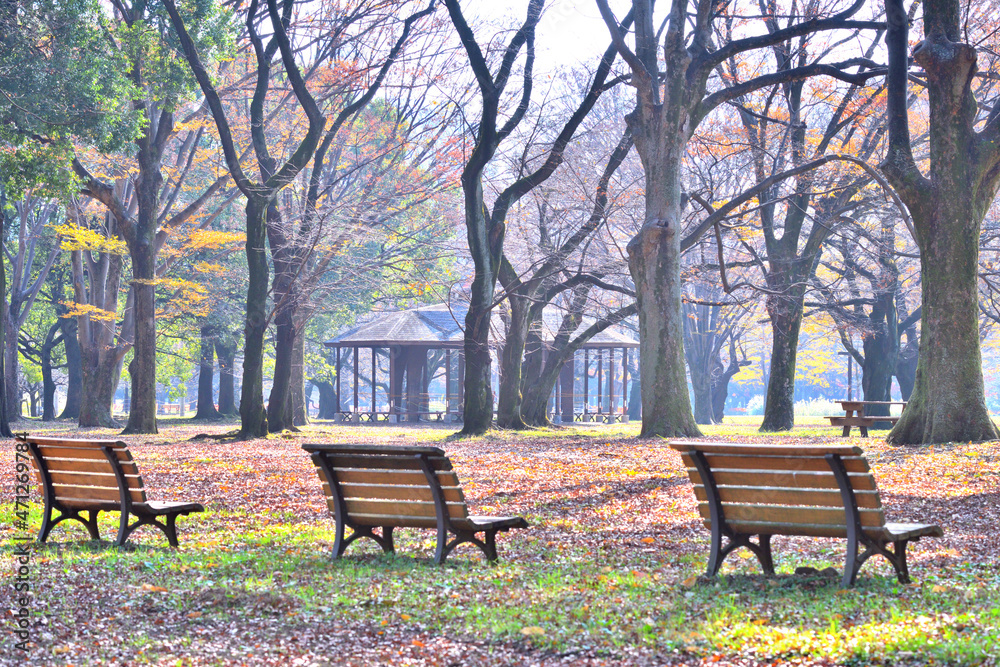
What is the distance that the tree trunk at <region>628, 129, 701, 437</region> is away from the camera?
16500mm

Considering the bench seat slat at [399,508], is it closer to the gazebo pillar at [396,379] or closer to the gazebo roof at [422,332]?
the gazebo roof at [422,332]

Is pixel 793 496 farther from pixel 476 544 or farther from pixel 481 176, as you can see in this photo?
pixel 481 176

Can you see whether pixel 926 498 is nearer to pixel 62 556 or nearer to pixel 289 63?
pixel 62 556

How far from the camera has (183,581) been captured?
5910 mm

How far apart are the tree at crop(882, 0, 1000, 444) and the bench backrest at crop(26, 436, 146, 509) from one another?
32.8 feet

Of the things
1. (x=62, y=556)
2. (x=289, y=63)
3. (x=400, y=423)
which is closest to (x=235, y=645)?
(x=62, y=556)

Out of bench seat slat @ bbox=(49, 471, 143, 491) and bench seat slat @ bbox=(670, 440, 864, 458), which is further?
bench seat slat @ bbox=(49, 471, 143, 491)

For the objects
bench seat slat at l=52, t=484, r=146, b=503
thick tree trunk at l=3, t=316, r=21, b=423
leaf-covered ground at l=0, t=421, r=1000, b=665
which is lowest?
leaf-covered ground at l=0, t=421, r=1000, b=665

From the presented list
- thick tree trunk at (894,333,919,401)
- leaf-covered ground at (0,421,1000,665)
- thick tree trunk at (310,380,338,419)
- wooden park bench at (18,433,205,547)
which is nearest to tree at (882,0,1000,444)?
leaf-covered ground at (0,421,1000,665)

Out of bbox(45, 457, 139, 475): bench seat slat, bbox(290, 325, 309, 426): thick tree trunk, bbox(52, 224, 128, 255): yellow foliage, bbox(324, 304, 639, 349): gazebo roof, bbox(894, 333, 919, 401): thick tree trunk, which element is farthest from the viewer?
bbox(324, 304, 639, 349): gazebo roof

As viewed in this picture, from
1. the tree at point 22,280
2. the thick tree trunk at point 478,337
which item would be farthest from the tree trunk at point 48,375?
the thick tree trunk at point 478,337

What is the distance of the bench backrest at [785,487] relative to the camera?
17.2ft

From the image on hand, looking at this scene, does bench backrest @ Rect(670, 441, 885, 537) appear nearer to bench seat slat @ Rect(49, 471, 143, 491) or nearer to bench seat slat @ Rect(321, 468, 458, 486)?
bench seat slat @ Rect(321, 468, 458, 486)

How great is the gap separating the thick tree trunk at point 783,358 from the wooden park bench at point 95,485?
57.1 feet
